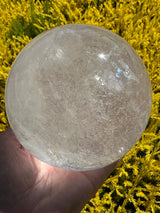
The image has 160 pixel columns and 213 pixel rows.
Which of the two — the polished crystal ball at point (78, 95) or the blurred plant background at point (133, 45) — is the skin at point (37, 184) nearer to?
the blurred plant background at point (133, 45)

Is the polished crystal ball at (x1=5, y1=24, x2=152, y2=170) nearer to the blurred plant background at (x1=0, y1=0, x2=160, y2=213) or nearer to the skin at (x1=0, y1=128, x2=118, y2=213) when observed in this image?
the skin at (x1=0, y1=128, x2=118, y2=213)

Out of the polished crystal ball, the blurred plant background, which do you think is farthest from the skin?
the polished crystal ball

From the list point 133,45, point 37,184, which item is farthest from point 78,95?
point 133,45

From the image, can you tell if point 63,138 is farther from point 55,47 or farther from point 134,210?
point 134,210

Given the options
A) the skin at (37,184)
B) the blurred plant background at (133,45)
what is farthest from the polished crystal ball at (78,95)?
the blurred plant background at (133,45)

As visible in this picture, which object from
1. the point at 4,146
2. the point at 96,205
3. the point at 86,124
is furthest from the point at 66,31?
the point at 96,205

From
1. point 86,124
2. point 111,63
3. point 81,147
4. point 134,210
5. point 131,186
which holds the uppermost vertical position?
point 111,63
